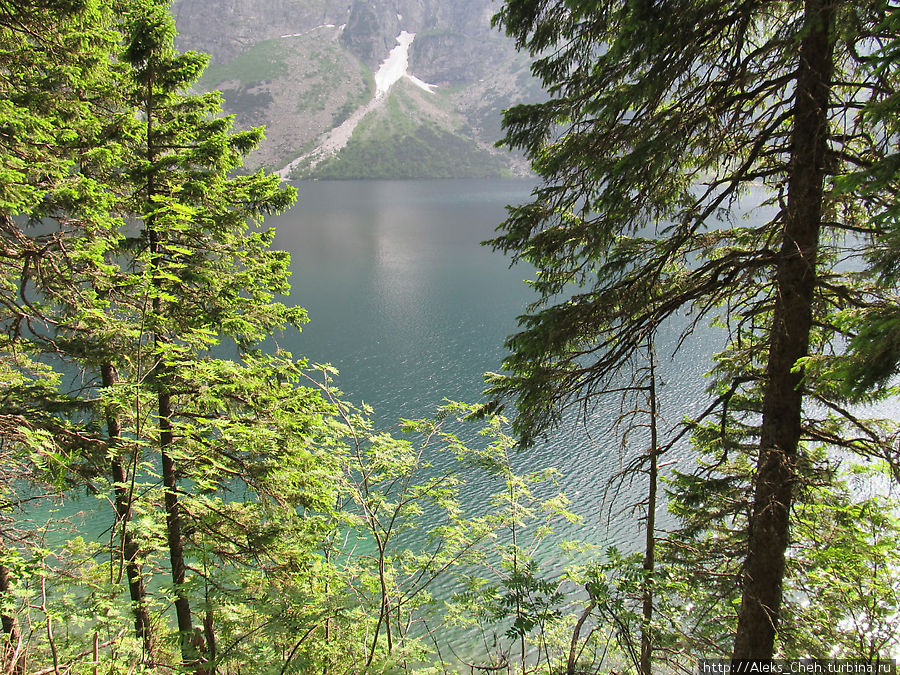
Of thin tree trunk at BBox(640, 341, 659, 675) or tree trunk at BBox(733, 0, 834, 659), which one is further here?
thin tree trunk at BBox(640, 341, 659, 675)

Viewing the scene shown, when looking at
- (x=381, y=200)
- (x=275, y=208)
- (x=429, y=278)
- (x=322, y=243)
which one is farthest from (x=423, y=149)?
(x=275, y=208)

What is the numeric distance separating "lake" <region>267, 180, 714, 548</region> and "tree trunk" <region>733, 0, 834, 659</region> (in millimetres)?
1260

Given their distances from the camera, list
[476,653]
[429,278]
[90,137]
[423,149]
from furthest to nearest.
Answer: [423,149], [429,278], [476,653], [90,137]

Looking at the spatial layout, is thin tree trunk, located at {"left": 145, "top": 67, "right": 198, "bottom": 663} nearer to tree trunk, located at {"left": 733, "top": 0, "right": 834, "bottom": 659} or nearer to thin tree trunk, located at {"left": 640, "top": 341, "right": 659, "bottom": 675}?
thin tree trunk, located at {"left": 640, "top": 341, "right": 659, "bottom": 675}

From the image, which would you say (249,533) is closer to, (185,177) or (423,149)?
(185,177)

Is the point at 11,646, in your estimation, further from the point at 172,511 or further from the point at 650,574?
the point at 650,574


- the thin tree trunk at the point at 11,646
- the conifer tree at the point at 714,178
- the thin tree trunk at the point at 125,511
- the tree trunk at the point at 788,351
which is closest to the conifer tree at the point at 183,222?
the thin tree trunk at the point at 125,511

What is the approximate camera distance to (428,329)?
106 feet

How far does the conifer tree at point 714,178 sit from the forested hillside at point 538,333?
29 millimetres

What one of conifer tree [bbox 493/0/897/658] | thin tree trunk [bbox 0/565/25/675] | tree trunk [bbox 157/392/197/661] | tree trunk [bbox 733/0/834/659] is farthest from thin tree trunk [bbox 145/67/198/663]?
tree trunk [bbox 733/0/834/659]

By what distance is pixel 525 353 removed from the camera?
435 cm

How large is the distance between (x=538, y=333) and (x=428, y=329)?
93.1ft

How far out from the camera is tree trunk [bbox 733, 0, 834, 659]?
311 cm

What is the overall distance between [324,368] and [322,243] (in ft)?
191
